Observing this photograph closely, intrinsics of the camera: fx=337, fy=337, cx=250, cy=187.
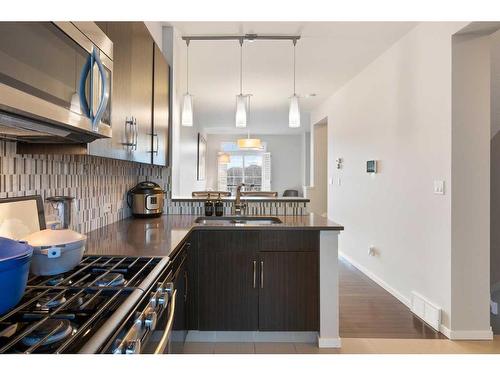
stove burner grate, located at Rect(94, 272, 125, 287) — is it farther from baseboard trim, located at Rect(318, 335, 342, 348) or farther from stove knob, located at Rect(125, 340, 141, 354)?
baseboard trim, located at Rect(318, 335, 342, 348)

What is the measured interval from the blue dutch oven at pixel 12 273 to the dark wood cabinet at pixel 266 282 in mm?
1468

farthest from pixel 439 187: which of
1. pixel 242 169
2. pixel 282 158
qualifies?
pixel 242 169

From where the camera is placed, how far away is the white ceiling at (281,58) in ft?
10.3

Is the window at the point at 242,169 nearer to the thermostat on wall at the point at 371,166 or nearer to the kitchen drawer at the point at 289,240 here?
the thermostat on wall at the point at 371,166

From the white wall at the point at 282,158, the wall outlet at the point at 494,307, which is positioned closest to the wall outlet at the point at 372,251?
the wall outlet at the point at 494,307

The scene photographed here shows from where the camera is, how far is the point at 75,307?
89cm

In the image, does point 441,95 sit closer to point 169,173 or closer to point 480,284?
point 480,284

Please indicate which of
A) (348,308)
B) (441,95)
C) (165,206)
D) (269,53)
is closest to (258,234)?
(165,206)

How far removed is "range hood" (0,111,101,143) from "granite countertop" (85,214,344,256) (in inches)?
20.0

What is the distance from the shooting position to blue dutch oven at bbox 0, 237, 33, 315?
830 mm

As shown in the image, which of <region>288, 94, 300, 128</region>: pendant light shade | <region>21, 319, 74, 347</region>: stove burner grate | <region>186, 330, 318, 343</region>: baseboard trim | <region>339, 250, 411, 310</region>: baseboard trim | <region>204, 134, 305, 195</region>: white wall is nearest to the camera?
<region>21, 319, 74, 347</region>: stove burner grate

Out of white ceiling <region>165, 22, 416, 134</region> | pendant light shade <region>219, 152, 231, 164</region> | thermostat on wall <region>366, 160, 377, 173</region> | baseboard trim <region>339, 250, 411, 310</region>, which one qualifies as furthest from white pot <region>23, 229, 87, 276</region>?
pendant light shade <region>219, 152, 231, 164</region>
